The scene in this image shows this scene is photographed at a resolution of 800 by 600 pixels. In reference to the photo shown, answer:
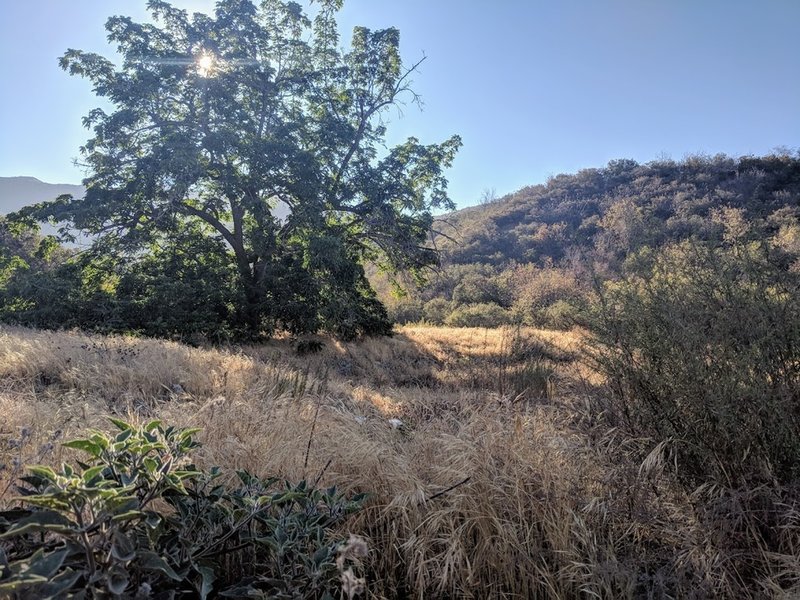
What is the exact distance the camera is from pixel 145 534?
4.64 feet

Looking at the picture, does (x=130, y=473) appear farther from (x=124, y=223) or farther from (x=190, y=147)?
(x=124, y=223)

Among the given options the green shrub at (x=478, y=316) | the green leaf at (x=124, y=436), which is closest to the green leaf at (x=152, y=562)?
the green leaf at (x=124, y=436)

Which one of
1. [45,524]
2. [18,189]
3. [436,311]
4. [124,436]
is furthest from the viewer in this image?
[18,189]

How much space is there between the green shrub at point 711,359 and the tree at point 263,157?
27.0ft

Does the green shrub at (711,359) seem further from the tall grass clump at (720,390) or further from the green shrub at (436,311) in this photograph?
the green shrub at (436,311)

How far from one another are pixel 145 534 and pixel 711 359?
2.76m

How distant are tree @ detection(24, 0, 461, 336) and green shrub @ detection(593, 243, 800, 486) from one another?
27.0 ft

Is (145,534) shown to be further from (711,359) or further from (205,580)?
(711,359)

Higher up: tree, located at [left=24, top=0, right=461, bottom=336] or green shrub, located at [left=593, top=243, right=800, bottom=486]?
tree, located at [left=24, top=0, right=461, bottom=336]

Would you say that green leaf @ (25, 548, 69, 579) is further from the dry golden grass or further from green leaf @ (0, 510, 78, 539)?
the dry golden grass

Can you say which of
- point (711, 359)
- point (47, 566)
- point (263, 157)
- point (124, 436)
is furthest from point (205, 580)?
point (263, 157)

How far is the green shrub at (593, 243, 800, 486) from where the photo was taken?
2303mm

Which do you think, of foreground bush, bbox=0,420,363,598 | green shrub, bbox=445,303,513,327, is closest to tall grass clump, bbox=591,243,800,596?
foreground bush, bbox=0,420,363,598

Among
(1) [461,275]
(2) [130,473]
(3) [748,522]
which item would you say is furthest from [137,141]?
(1) [461,275]
